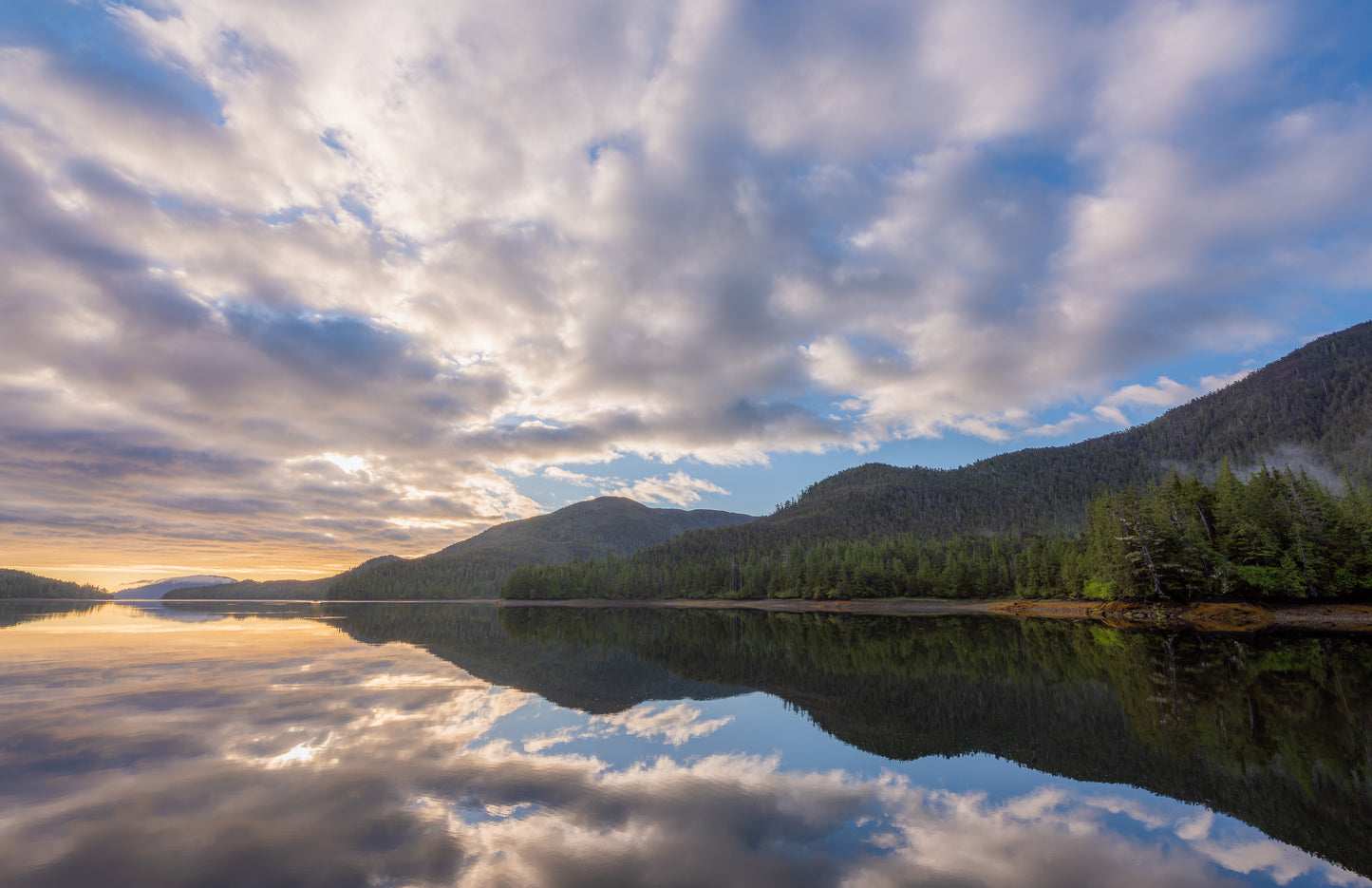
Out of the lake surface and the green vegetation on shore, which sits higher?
the green vegetation on shore

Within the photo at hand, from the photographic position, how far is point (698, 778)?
15.5m

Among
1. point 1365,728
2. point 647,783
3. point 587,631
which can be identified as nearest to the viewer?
point 647,783

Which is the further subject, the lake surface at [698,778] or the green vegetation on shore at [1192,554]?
the green vegetation on shore at [1192,554]

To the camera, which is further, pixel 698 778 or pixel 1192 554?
pixel 1192 554

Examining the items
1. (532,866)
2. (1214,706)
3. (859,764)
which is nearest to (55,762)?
(532,866)

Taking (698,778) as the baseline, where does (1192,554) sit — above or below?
above

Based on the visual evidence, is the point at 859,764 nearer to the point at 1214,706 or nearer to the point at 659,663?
the point at 1214,706

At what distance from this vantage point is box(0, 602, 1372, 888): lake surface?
1044 centimetres

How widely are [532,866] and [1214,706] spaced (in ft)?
84.0

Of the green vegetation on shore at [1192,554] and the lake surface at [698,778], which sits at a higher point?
the green vegetation on shore at [1192,554]

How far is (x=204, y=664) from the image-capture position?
36.7 meters

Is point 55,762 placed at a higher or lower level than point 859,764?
higher

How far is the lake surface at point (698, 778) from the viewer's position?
10438 millimetres

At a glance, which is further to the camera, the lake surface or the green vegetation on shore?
the green vegetation on shore
